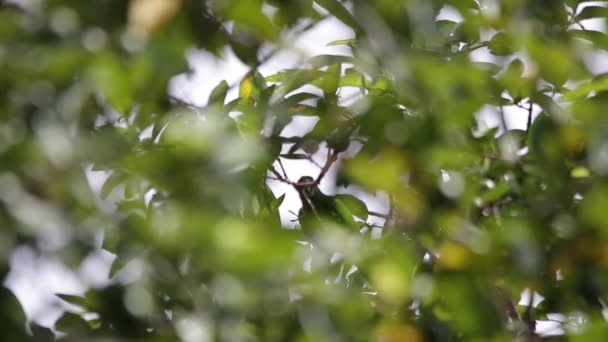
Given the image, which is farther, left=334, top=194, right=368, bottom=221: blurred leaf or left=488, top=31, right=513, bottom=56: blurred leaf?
left=334, top=194, right=368, bottom=221: blurred leaf

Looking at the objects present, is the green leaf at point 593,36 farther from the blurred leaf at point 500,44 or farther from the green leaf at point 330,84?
the green leaf at point 330,84

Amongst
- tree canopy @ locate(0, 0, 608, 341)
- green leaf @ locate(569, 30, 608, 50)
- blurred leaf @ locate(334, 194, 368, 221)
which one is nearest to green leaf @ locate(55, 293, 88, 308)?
tree canopy @ locate(0, 0, 608, 341)

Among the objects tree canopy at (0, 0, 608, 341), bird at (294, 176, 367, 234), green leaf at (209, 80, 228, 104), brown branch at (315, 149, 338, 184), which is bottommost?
bird at (294, 176, 367, 234)

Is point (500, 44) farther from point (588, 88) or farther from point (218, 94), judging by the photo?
point (218, 94)

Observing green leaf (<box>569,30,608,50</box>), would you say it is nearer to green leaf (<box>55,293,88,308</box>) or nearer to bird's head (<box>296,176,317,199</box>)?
bird's head (<box>296,176,317,199</box>)

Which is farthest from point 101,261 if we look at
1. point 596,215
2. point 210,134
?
point 596,215

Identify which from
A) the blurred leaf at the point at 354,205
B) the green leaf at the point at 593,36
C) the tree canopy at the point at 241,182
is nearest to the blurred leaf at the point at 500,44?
the green leaf at the point at 593,36

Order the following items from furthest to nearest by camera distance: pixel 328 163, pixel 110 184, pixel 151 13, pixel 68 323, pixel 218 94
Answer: pixel 328 163 → pixel 218 94 → pixel 110 184 → pixel 68 323 → pixel 151 13

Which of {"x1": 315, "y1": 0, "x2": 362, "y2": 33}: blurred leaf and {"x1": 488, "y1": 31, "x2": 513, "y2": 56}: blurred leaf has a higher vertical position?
{"x1": 315, "y1": 0, "x2": 362, "y2": 33}: blurred leaf

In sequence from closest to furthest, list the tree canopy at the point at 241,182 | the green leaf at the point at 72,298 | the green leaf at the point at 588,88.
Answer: the tree canopy at the point at 241,182
the green leaf at the point at 72,298
the green leaf at the point at 588,88

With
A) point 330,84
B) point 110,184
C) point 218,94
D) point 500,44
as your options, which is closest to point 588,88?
point 500,44

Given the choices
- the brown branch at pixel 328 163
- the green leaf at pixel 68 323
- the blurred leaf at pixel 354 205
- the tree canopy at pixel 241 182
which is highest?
the tree canopy at pixel 241 182

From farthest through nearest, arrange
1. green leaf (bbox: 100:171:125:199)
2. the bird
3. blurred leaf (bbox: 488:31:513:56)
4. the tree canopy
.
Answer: the bird → blurred leaf (bbox: 488:31:513:56) → green leaf (bbox: 100:171:125:199) → the tree canopy

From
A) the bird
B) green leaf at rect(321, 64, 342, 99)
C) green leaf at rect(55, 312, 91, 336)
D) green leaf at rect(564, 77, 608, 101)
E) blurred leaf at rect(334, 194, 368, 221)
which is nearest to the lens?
green leaf at rect(55, 312, 91, 336)
